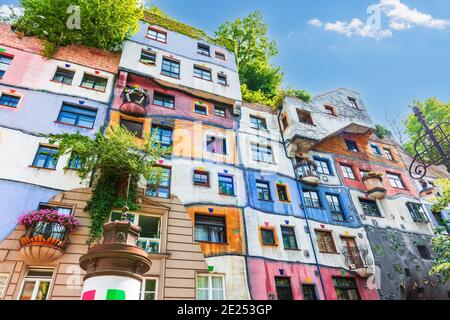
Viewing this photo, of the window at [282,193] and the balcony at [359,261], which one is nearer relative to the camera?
the balcony at [359,261]

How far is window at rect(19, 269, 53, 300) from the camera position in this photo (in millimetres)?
9648

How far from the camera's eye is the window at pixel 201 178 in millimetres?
14850

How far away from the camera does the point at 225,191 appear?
15344 mm

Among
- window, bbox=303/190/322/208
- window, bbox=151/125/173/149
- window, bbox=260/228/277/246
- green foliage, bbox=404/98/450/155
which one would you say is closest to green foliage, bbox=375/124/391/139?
green foliage, bbox=404/98/450/155

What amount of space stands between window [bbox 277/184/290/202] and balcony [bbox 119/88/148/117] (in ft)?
30.2

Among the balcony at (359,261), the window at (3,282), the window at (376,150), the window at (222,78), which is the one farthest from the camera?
the window at (376,150)

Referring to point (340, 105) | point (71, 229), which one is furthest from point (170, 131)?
point (340, 105)

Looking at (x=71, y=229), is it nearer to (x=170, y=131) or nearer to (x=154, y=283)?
(x=154, y=283)

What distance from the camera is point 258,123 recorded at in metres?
20.5

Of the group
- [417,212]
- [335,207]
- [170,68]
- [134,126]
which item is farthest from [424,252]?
[170,68]

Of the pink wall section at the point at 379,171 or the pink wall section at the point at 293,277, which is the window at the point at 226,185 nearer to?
the pink wall section at the point at 293,277

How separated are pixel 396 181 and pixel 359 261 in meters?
9.92

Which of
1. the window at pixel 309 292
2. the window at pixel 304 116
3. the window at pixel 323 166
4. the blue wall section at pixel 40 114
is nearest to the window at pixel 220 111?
the window at pixel 304 116

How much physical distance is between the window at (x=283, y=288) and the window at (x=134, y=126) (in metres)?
10.4
